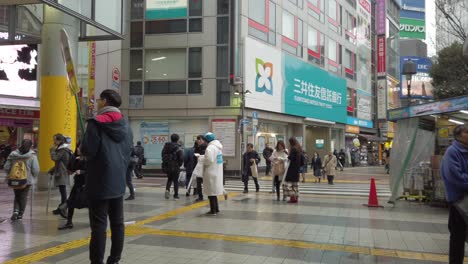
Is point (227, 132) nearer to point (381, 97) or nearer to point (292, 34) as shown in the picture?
point (292, 34)

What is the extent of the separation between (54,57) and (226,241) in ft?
34.5

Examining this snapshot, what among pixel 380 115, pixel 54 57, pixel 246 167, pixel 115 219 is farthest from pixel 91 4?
pixel 380 115

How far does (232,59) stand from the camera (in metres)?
24.1

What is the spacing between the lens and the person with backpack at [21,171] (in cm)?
823

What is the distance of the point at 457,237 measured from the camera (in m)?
5.13

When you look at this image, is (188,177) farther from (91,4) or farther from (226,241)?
(226,241)

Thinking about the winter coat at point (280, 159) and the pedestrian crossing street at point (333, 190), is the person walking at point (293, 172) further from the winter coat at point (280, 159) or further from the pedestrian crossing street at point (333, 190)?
the pedestrian crossing street at point (333, 190)

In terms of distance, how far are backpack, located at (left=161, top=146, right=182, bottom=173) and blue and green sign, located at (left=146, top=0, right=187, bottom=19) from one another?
47.9ft

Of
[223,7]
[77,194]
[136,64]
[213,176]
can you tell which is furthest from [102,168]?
[136,64]

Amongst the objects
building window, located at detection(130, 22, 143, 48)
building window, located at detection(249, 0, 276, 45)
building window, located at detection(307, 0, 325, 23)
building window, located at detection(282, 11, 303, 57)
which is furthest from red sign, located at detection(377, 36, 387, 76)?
building window, located at detection(130, 22, 143, 48)

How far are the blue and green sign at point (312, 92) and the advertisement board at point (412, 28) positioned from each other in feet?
132

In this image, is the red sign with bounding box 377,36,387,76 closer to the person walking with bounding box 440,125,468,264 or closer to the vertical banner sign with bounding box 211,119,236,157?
the vertical banner sign with bounding box 211,119,236,157

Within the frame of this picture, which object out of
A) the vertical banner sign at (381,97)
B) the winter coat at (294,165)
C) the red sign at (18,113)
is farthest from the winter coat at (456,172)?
the vertical banner sign at (381,97)

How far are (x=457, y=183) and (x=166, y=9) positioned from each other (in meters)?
22.6
